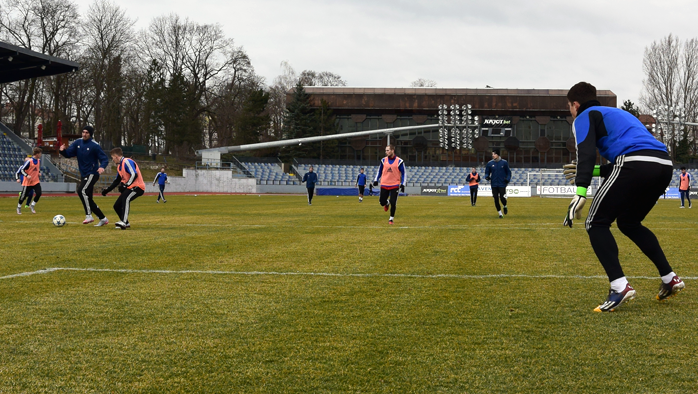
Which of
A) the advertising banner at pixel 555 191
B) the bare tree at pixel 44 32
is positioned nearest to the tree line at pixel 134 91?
the bare tree at pixel 44 32

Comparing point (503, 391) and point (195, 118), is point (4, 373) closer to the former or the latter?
point (503, 391)

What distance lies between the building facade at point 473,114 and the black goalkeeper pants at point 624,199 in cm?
7126

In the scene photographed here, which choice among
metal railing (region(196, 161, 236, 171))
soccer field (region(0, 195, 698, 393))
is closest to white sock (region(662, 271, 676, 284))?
soccer field (region(0, 195, 698, 393))

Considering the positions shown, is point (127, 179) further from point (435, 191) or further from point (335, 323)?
point (435, 191)

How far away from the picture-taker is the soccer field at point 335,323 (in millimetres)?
3191

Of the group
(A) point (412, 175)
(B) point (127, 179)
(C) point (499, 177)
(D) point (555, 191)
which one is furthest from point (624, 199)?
(A) point (412, 175)

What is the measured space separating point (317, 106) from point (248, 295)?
2860 inches

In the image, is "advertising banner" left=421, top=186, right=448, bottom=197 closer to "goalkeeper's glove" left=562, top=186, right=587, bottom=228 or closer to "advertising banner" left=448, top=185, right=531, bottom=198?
"advertising banner" left=448, top=185, right=531, bottom=198

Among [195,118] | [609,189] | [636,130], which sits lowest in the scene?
[609,189]

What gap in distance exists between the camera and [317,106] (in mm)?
77062

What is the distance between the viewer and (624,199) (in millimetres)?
5059

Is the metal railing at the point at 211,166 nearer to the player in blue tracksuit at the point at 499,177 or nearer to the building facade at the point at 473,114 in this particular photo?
the building facade at the point at 473,114

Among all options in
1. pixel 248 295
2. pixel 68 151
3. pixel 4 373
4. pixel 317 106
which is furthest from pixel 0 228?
pixel 317 106

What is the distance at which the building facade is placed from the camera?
77000mm
